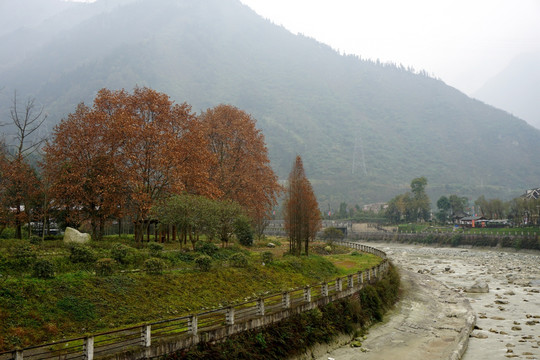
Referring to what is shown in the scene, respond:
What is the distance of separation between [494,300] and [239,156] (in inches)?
1324

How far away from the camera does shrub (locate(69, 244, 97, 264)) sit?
2389 centimetres

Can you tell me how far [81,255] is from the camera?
78.8 feet

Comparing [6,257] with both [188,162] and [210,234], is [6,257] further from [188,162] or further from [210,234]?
[188,162]

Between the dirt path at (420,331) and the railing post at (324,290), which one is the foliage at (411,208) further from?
the railing post at (324,290)

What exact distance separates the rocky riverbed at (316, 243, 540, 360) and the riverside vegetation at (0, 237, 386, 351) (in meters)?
7.20

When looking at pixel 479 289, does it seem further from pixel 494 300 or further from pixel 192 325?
pixel 192 325

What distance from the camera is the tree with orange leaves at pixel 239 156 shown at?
175 feet

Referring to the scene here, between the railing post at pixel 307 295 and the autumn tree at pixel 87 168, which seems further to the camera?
the autumn tree at pixel 87 168

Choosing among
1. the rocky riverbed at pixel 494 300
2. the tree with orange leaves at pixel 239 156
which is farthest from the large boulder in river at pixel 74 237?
the rocky riverbed at pixel 494 300

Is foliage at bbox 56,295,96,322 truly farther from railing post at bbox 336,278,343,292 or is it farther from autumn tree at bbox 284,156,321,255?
autumn tree at bbox 284,156,321,255

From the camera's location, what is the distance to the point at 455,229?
4958 inches

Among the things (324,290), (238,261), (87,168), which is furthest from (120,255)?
(87,168)

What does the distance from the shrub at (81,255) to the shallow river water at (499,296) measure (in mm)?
22882

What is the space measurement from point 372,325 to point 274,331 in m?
11.9
